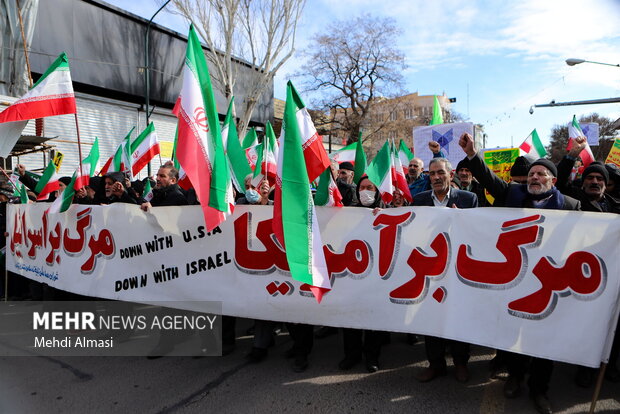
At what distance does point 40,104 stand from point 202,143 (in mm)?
2447

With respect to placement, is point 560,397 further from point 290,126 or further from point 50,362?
point 50,362

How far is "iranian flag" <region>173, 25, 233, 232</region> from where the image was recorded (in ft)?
11.6

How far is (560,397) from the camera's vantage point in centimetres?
322

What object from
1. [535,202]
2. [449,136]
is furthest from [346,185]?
[449,136]

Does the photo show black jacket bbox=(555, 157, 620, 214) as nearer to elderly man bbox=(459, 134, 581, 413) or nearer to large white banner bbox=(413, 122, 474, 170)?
elderly man bbox=(459, 134, 581, 413)

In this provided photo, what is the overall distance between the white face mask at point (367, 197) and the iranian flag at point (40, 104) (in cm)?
335

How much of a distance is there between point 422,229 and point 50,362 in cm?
361

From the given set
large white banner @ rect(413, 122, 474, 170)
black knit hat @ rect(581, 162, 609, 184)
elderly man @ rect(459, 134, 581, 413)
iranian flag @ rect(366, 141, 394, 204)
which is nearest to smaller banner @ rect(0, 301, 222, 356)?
iranian flag @ rect(366, 141, 394, 204)

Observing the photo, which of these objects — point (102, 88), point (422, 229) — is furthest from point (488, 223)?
point (102, 88)

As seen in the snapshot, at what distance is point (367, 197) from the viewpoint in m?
4.12

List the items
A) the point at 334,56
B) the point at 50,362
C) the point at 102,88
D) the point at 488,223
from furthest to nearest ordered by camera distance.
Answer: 1. the point at 334,56
2. the point at 102,88
3. the point at 50,362
4. the point at 488,223

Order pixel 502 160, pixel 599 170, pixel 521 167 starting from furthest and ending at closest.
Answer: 1. pixel 502 160
2. pixel 521 167
3. pixel 599 170

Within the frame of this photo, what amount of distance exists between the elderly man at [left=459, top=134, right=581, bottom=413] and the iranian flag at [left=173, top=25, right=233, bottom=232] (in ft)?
6.70

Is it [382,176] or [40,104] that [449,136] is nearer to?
[382,176]
